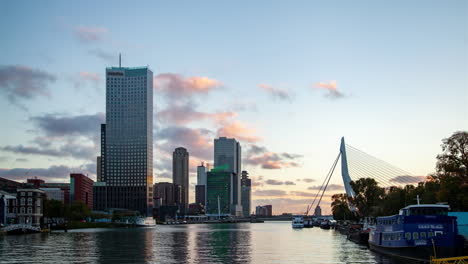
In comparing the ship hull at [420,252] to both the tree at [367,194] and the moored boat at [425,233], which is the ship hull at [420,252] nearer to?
the moored boat at [425,233]

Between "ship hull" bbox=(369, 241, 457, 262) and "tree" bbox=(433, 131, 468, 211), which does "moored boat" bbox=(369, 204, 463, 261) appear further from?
"tree" bbox=(433, 131, 468, 211)

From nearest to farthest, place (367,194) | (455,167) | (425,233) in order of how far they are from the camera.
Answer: (425,233) < (455,167) < (367,194)

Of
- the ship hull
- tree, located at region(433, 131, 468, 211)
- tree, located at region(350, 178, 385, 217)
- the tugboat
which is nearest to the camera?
the ship hull

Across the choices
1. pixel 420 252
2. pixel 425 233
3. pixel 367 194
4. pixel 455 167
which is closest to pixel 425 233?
pixel 425 233

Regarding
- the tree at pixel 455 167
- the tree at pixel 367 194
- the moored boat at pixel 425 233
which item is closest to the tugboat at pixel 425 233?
the moored boat at pixel 425 233

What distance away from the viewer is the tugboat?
2963 inches

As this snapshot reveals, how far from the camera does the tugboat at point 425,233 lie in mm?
75250

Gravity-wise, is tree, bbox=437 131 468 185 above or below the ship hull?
above

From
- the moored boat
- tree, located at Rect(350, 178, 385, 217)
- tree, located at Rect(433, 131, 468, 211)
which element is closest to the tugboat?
the moored boat

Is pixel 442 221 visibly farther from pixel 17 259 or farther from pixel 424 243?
pixel 17 259

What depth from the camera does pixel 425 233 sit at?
77.2 meters

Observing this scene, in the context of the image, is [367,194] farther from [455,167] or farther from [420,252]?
[420,252]

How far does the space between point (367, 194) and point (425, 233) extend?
387ft

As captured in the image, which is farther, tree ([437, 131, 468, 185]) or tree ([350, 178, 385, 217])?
tree ([350, 178, 385, 217])
